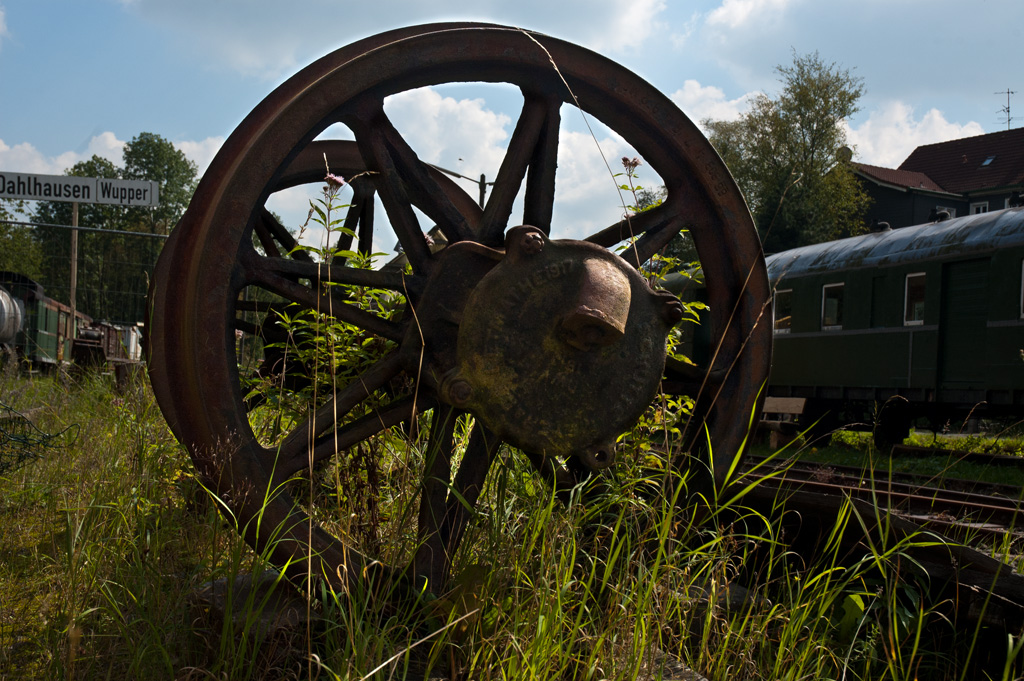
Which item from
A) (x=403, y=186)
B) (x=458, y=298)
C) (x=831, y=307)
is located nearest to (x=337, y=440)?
(x=458, y=298)

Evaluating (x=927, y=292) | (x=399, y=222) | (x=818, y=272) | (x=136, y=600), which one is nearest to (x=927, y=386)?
(x=927, y=292)

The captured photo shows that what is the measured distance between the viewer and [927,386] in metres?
11.8

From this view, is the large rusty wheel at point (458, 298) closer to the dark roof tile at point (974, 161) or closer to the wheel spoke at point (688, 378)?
the wheel spoke at point (688, 378)

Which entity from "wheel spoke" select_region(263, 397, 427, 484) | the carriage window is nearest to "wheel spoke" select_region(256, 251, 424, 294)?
"wheel spoke" select_region(263, 397, 427, 484)

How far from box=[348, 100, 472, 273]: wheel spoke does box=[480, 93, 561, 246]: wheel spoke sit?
0.11 meters

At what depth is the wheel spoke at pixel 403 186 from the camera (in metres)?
2.79

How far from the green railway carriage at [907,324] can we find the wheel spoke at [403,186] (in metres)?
9.37

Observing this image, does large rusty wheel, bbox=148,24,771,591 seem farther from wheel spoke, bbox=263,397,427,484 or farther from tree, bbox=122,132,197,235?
tree, bbox=122,132,197,235

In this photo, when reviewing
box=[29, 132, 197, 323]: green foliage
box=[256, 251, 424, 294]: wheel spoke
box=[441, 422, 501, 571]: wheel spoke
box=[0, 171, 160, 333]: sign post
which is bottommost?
box=[441, 422, 501, 571]: wheel spoke

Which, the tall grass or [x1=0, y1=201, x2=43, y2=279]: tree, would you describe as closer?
the tall grass

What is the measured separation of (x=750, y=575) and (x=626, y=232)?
1.50 m

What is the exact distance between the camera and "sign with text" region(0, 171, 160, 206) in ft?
26.1

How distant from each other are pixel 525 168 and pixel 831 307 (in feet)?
38.7

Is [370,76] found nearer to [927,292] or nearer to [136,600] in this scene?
[136,600]
